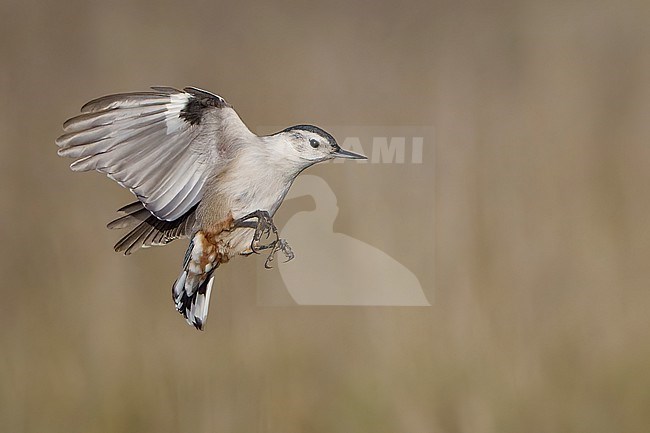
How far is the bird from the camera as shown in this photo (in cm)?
151

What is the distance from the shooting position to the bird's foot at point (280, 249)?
5.52ft

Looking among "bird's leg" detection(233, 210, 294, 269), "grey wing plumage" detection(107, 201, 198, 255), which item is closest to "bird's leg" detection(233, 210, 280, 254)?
"bird's leg" detection(233, 210, 294, 269)

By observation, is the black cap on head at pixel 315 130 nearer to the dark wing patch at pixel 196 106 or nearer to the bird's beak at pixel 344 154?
the bird's beak at pixel 344 154

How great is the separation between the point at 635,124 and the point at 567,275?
0.33 metres

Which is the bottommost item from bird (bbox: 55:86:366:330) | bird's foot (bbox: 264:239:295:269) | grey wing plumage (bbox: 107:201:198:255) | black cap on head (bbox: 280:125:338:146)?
bird's foot (bbox: 264:239:295:269)

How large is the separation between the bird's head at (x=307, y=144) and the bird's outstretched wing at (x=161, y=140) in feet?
Result: 0.27

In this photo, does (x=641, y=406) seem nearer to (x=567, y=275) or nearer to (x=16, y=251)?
(x=567, y=275)

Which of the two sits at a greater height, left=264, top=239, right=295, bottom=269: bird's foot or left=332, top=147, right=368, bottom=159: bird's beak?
left=332, top=147, right=368, bottom=159: bird's beak

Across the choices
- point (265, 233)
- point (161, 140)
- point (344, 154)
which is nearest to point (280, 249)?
point (265, 233)

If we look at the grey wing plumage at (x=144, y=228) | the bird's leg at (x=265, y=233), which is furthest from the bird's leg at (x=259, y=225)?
the grey wing plumage at (x=144, y=228)

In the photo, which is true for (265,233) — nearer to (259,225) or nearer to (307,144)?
(259,225)

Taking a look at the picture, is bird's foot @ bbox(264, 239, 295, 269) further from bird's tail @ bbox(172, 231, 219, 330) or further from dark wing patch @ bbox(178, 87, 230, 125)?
dark wing patch @ bbox(178, 87, 230, 125)

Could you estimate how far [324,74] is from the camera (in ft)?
5.65

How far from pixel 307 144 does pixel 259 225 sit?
174mm
